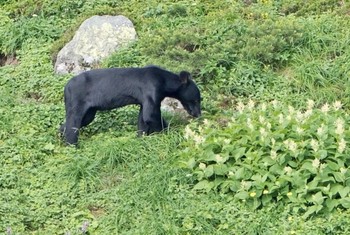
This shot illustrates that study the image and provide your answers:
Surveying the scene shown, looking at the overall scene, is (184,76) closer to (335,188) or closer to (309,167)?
(309,167)

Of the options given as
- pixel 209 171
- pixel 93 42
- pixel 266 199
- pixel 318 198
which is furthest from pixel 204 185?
pixel 93 42

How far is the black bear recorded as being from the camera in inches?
428

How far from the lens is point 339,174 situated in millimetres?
8953

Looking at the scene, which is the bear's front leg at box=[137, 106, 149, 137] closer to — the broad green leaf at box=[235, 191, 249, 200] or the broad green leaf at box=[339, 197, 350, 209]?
the broad green leaf at box=[235, 191, 249, 200]

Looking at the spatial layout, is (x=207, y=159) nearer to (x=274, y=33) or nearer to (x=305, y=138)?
(x=305, y=138)

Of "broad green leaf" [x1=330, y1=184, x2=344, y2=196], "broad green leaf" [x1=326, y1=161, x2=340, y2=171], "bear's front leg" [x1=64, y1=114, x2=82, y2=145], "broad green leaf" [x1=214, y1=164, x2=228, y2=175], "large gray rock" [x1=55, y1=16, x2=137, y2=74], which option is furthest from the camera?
"large gray rock" [x1=55, y1=16, x2=137, y2=74]

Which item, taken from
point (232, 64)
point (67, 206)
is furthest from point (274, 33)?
point (67, 206)

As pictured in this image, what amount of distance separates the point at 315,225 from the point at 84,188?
2447mm

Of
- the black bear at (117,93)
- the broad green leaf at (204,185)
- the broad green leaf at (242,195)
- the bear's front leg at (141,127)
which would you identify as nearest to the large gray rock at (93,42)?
the black bear at (117,93)

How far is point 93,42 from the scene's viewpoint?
521 inches

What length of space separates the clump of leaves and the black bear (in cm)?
106

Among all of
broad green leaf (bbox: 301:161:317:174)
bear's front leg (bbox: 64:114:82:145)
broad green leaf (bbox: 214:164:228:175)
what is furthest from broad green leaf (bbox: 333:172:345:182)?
bear's front leg (bbox: 64:114:82:145)

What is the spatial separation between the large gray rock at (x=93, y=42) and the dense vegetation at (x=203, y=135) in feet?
0.72

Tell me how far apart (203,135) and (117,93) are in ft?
4.56
